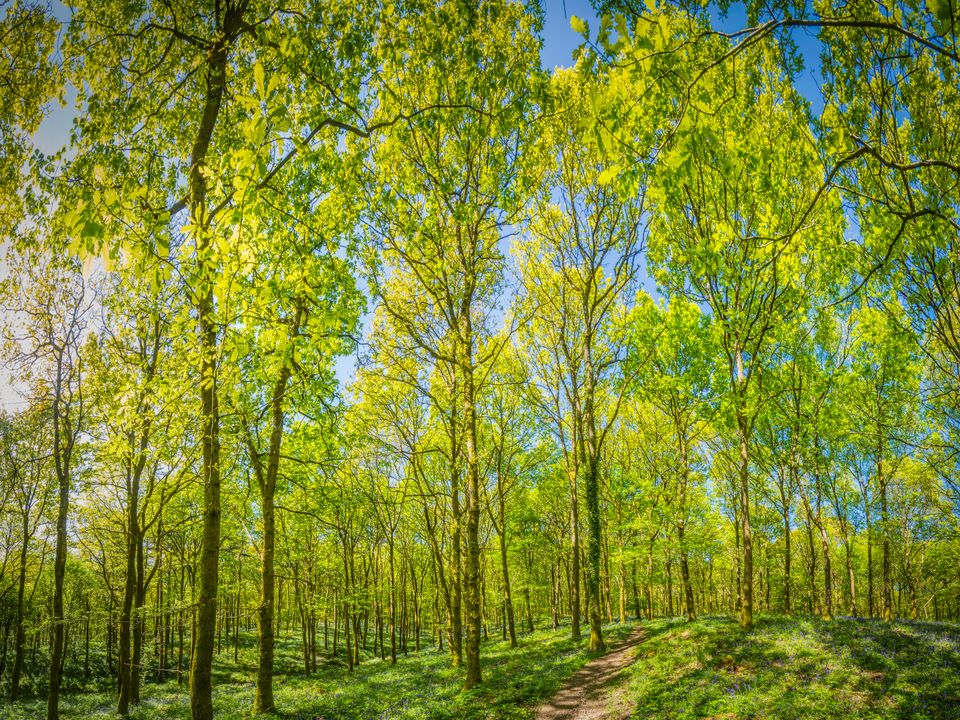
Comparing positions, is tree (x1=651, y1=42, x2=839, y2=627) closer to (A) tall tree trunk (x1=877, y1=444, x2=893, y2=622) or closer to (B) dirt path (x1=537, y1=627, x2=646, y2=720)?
(B) dirt path (x1=537, y1=627, x2=646, y2=720)

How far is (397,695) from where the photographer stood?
46.9 ft

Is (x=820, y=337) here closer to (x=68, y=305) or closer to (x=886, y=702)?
(x=886, y=702)

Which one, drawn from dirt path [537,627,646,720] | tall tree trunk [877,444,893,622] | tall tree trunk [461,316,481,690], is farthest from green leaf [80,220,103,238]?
tall tree trunk [877,444,893,622]

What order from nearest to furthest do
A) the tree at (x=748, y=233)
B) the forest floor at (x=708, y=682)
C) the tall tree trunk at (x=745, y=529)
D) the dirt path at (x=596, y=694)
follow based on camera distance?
the forest floor at (x=708, y=682), the dirt path at (x=596, y=694), the tree at (x=748, y=233), the tall tree trunk at (x=745, y=529)

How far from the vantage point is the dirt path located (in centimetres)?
972

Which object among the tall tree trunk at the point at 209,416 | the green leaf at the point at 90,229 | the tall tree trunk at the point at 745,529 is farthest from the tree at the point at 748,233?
the green leaf at the point at 90,229

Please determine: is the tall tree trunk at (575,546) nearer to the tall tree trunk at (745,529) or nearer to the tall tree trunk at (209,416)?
the tall tree trunk at (745,529)

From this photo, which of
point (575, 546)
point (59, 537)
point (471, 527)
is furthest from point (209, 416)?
point (575, 546)

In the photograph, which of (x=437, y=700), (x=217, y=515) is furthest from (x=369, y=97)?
(x=437, y=700)

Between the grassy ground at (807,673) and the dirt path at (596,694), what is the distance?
0.41m

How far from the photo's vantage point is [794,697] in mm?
8352

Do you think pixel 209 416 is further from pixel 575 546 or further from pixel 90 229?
pixel 575 546

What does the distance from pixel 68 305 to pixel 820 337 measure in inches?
1100

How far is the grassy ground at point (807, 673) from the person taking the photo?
7.86 metres
